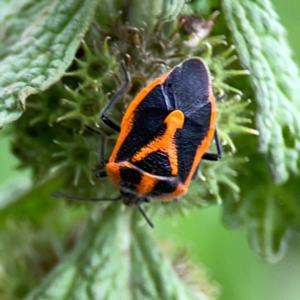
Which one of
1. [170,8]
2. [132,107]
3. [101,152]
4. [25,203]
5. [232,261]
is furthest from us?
[232,261]

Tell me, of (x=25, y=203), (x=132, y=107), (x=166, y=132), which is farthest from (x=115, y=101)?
(x=25, y=203)

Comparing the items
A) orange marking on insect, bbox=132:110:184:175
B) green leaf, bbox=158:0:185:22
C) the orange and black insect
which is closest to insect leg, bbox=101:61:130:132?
the orange and black insect

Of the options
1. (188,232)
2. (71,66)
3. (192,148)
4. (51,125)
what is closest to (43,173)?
(51,125)

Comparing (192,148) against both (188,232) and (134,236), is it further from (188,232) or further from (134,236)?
(188,232)

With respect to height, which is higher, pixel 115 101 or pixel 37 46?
pixel 37 46

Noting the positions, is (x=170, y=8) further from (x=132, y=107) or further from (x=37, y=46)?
(x=37, y=46)

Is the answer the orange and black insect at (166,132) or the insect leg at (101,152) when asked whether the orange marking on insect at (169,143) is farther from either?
the insect leg at (101,152)

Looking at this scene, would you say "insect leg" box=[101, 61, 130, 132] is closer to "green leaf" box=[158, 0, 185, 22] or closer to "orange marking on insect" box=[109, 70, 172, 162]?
"orange marking on insect" box=[109, 70, 172, 162]
